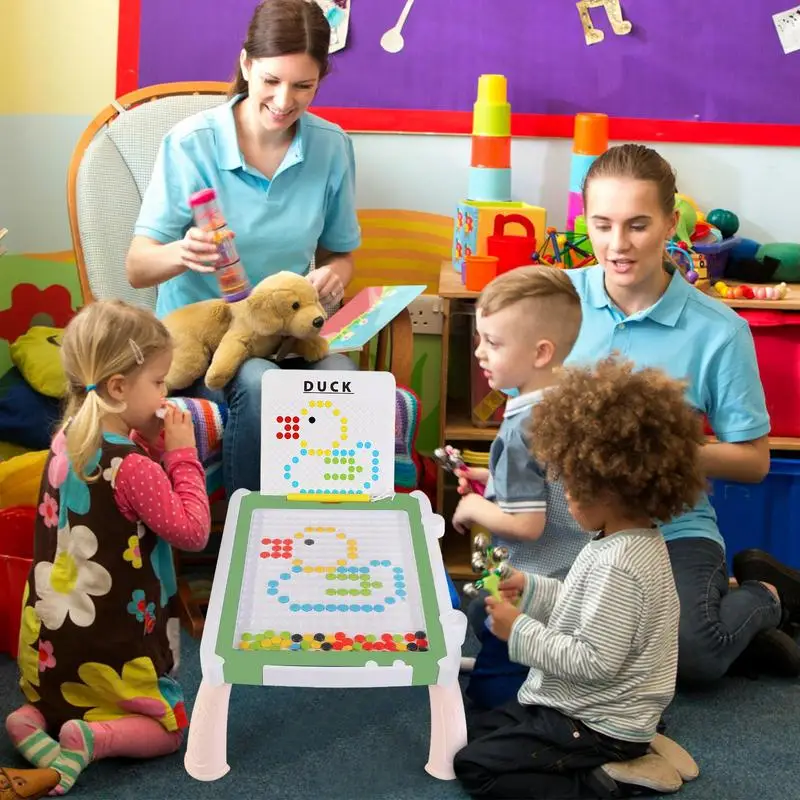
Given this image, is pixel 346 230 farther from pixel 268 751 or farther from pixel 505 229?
pixel 268 751

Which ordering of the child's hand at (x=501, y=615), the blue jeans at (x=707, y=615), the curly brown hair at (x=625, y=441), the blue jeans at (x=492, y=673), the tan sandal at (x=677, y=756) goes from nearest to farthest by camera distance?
1. the curly brown hair at (x=625, y=441)
2. the child's hand at (x=501, y=615)
3. the tan sandal at (x=677, y=756)
4. the blue jeans at (x=492, y=673)
5. the blue jeans at (x=707, y=615)

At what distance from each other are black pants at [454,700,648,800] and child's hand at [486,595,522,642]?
14 cm

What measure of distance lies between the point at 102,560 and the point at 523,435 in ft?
2.15

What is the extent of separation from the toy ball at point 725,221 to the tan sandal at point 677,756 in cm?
133

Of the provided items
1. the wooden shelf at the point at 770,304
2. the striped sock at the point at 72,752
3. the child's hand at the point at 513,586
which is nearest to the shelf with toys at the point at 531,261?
the wooden shelf at the point at 770,304

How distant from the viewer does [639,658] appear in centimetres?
158

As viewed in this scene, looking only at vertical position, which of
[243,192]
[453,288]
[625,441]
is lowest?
[625,441]

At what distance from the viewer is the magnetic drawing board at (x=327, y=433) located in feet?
6.64

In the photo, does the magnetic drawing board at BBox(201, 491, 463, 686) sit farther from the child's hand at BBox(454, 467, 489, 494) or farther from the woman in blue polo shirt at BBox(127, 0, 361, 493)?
the woman in blue polo shirt at BBox(127, 0, 361, 493)

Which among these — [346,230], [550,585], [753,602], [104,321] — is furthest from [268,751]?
[346,230]

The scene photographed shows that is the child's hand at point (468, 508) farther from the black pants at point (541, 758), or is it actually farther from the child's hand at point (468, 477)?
the black pants at point (541, 758)

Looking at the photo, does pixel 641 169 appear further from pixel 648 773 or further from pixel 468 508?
pixel 648 773

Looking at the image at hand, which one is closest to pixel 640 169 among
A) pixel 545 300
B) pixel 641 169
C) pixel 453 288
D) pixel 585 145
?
pixel 641 169

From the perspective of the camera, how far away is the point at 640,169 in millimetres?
1951
